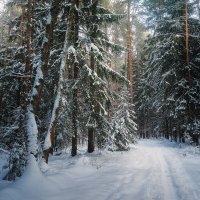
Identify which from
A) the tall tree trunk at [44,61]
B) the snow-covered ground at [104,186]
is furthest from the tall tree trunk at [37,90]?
the snow-covered ground at [104,186]

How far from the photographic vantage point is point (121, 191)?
643 cm

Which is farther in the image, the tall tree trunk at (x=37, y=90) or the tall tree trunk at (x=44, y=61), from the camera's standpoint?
the tall tree trunk at (x=44, y=61)

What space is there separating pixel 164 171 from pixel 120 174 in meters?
1.82

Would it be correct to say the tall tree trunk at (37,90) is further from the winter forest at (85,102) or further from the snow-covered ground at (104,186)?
the snow-covered ground at (104,186)

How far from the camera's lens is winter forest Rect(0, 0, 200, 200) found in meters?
7.12

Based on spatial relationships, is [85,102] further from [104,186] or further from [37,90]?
[104,186]

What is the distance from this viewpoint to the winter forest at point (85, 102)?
7.12m

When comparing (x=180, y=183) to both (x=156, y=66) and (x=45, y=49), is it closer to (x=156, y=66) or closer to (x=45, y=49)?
(x=45, y=49)

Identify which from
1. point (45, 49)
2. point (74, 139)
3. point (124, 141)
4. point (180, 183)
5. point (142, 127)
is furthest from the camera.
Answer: point (142, 127)

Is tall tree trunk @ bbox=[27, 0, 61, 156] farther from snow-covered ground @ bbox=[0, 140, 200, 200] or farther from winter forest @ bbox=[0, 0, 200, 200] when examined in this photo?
snow-covered ground @ bbox=[0, 140, 200, 200]

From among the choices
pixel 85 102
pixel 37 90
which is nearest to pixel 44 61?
pixel 37 90

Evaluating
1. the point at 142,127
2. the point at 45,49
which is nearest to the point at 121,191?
the point at 45,49

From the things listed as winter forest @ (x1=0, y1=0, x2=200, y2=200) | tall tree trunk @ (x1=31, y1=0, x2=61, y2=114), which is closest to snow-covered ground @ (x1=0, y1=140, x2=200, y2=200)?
winter forest @ (x1=0, y1=0, x2=200, y2=200)

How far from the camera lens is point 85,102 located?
45.0 feet
